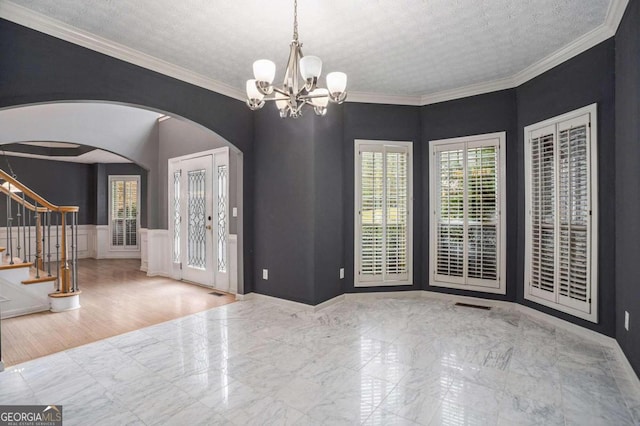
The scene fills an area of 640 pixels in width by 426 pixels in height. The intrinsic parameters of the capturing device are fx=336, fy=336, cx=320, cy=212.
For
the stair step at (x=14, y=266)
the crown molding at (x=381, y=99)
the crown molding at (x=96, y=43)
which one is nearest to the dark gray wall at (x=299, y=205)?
the crown molding at (x=381, y=99)

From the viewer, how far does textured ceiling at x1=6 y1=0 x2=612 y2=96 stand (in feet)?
8.62

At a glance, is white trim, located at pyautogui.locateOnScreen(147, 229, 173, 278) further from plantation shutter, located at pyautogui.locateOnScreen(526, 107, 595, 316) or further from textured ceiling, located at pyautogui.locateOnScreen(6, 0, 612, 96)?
plantation shutter, located at pyautogui.locateOnScreen(526, 107, 595, 316)

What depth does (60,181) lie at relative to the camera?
8484 millimetres

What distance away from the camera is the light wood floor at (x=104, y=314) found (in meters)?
3.16

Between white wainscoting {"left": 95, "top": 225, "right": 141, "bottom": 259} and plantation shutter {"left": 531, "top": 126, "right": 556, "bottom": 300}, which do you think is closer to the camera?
plantation shutter {"left": 531, "top": 126, "right": 556, "bottom": 300}

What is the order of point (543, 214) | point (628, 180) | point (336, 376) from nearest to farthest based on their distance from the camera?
1. point (336, 376)
2. point (628, 180)
3. point (543, 214)

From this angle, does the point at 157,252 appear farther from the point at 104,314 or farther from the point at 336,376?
the point at 336,376

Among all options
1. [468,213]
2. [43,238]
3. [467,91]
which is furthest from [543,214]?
[43,238]

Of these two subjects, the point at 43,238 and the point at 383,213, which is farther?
the point at 43,238

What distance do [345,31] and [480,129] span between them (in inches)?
93.4

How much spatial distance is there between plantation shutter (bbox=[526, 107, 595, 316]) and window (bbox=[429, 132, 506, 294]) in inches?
16.0

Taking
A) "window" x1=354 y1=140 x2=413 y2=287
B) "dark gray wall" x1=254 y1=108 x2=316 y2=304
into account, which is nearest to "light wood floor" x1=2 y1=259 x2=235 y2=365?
"dark gray wall" x1=254 y1=108 x2=316 y2=304

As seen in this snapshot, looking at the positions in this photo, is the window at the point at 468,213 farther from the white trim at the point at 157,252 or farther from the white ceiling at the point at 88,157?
the white ceiling at the point at 88,157

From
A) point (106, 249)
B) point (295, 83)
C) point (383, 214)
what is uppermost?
point (295, 83)
